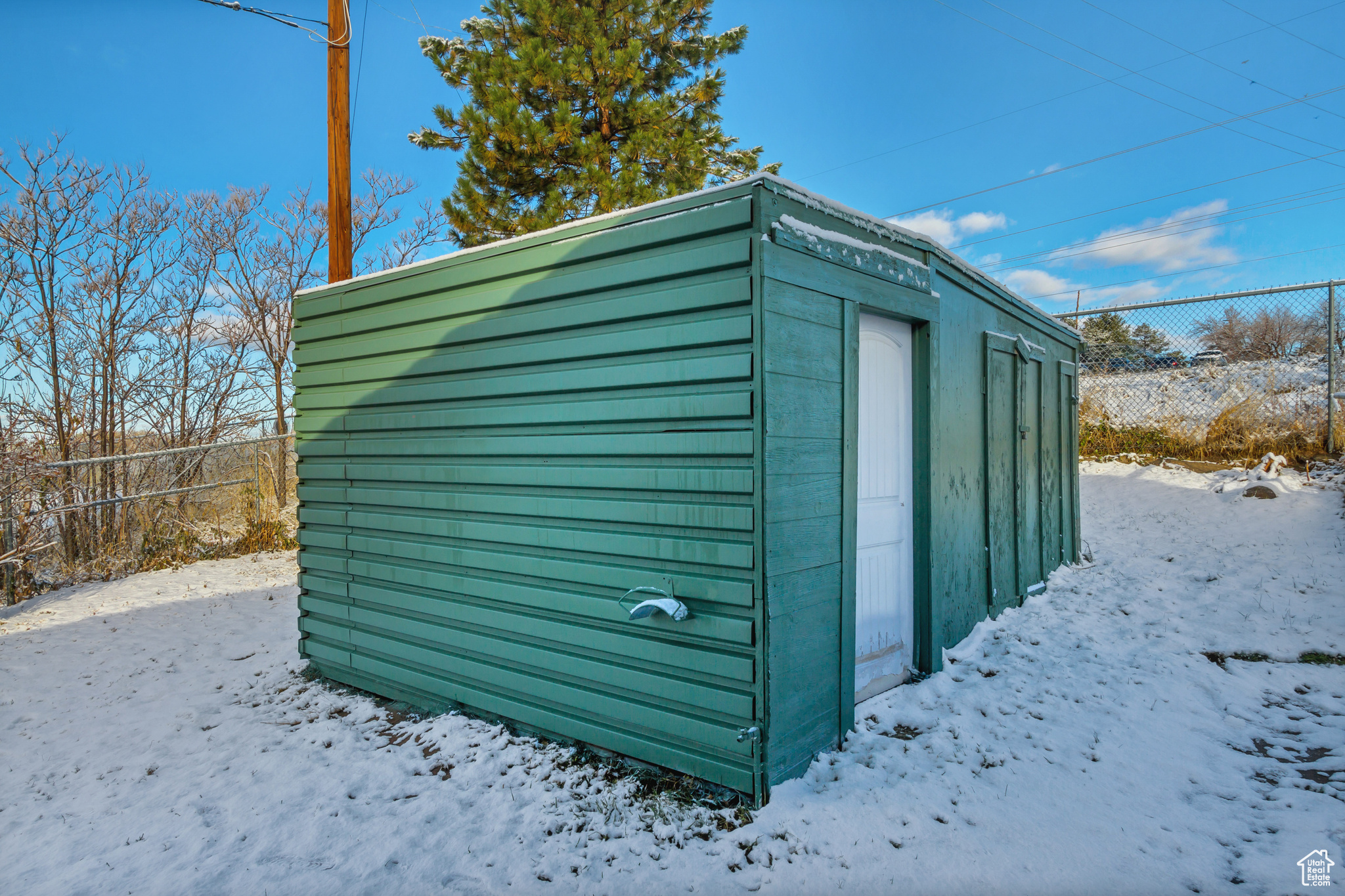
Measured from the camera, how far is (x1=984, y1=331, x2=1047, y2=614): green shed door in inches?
188

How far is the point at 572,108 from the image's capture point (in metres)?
8.87

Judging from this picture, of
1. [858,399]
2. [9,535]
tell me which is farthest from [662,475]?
[9,535]

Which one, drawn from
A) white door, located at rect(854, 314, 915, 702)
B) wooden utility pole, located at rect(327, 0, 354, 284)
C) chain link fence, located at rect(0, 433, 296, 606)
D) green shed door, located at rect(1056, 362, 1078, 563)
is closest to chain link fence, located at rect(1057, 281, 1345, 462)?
green shed door, located at rect(1056, 362, 1078, 563)

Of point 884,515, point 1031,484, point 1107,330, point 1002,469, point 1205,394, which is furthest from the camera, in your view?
point 1107,330

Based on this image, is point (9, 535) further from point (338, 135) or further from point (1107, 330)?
point (1107, 330)

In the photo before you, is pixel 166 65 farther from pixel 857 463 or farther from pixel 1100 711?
pixel 1100 711

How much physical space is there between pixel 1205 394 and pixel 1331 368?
52.1 inches

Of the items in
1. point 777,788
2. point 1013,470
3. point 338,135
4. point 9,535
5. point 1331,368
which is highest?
point 338,135

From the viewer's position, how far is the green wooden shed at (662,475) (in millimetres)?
2568

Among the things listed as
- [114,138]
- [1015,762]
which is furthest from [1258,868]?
[114,138]

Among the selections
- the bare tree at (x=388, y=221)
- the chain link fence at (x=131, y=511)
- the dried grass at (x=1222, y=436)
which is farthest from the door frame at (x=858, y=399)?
the bare tree at (x=388, y=221)

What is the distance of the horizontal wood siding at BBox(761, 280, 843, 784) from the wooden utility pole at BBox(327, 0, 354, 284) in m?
4.43

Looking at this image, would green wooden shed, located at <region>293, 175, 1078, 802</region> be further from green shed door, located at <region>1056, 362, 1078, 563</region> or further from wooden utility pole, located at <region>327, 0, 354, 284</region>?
green shed door, located at <region>1056, 362, 1078, 563</region>

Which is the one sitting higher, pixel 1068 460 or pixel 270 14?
pixel 270 14
